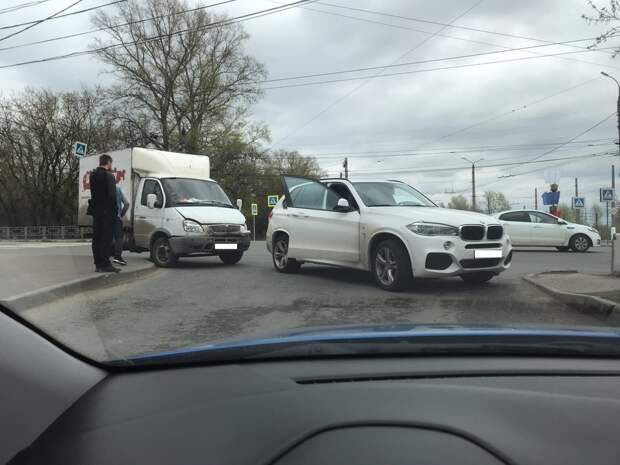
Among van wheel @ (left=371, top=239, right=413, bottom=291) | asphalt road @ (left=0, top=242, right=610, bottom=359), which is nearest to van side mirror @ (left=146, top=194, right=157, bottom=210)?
asphalt road @ (left=0, top=242, right=610, bottom=359)

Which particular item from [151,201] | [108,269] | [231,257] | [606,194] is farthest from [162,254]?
[606,194]

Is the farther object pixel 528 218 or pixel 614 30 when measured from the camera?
pixel 528 218

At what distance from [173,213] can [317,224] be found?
331 centimetres

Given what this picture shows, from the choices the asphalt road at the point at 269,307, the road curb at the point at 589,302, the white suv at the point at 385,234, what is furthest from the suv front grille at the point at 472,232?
the road curb at the point at 589,302

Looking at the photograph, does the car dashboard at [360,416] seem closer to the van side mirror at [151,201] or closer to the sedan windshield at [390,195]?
the sedan windshield at [390,195]

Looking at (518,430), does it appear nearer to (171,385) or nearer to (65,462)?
(171,385)

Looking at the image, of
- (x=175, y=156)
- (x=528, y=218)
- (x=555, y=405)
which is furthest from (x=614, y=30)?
(x=528, y=218)

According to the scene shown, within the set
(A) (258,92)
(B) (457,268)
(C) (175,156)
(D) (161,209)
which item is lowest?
(B) (457,268)

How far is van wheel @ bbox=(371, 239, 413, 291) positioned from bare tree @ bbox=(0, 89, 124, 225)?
112ft

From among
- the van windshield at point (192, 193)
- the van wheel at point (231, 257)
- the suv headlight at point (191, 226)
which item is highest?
the van windshield at point (192, 193)

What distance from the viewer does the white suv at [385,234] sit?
689 centimetres

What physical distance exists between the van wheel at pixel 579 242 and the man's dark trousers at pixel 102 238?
15522mm

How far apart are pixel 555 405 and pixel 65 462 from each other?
1.17 metres

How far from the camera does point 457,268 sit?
6871 millimetres
